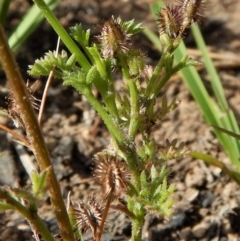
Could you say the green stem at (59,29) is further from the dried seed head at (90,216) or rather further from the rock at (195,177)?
the rock at (195,177)

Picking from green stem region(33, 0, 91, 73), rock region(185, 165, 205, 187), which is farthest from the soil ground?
green stem region(33, 0, 91, 73)

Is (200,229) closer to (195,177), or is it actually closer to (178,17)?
(195,177)

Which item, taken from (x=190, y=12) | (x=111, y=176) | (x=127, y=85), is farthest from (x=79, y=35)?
(x=111, y=176)

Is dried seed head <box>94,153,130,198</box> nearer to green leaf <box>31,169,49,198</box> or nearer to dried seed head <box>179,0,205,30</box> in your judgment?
green leaf <box>31,169,49,198</box>

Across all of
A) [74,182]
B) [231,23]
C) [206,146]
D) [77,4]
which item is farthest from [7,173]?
[231,23]

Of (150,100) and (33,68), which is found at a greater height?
(33,68)

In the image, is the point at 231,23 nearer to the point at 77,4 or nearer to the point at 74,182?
the point at 77,4

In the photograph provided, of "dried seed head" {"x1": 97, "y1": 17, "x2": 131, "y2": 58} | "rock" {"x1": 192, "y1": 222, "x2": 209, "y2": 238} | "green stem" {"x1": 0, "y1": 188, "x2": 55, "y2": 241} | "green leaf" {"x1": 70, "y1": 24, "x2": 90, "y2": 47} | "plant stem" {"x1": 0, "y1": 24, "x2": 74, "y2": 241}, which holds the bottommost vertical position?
"rock" {"x1": 192, "y1": 222, "x2": 209, "y2": 238}
